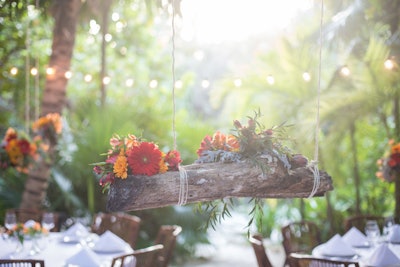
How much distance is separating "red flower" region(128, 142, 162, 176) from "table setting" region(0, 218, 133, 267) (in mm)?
1070

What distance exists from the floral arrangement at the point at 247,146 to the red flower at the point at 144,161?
0.26m

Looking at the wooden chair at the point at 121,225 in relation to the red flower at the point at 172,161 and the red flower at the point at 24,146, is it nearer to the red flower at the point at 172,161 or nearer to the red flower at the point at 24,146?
the red flower at the point at 24,146

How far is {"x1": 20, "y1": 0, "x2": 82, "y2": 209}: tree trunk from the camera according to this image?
5918 mm

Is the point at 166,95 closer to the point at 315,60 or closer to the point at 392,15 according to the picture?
the point at 315,60

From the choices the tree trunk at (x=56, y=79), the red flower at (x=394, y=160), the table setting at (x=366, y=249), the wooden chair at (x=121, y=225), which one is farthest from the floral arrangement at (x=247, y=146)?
the tree trunk at (x=56, y=79)

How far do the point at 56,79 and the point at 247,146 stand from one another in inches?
145

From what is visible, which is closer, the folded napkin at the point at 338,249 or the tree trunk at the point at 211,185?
the tree trunk at the point at 211,185

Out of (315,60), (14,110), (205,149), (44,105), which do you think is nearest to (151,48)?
(14,110)

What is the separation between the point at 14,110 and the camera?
8.59 meters

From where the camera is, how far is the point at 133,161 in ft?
8.61

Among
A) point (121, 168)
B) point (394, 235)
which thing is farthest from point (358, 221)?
point (121, 168)

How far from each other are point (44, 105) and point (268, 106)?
3169 millimetres

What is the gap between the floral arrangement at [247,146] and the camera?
2746 millimetres

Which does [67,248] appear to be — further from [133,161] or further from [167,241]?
[133,161]
